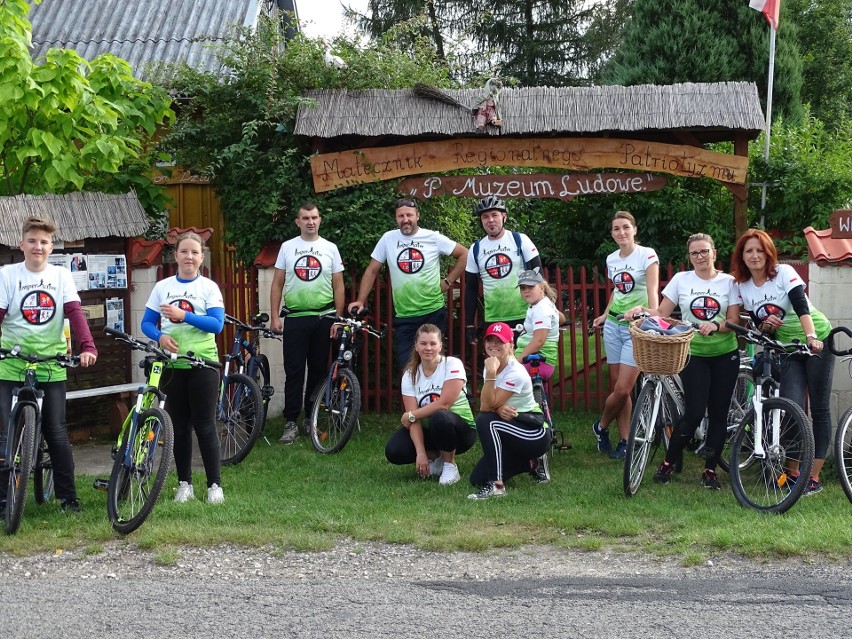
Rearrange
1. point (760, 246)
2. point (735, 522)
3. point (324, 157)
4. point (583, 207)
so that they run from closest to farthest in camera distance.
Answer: point (735, 522) < point (760, 246) < point (324, 157) < point (583, 207)

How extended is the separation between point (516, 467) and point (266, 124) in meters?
4.71

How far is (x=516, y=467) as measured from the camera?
23.4ft

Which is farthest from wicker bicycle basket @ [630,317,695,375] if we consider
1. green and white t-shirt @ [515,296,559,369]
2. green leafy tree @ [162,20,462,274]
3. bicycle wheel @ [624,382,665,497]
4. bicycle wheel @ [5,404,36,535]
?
green leafy tree @ [162,20,462,274]

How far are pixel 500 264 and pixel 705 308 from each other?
1.93 metres

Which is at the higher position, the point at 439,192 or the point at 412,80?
the point at 412,80

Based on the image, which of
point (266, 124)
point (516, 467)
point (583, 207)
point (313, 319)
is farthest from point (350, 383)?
point (583, 207)

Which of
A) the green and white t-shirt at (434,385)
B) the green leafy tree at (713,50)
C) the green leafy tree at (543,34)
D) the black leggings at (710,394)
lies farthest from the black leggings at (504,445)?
the green leafy tree at (543,34)

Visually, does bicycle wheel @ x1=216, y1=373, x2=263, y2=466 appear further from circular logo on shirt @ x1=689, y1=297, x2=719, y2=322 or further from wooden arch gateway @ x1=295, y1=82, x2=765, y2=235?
circular logo on shirt @ x1=689, y1=297, x2=719, y2=322

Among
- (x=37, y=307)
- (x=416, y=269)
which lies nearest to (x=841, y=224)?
(x=416, y=269)

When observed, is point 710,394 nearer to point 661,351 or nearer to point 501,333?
point 661,351

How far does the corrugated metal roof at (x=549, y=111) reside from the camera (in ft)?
32.2

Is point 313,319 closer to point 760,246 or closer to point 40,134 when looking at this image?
point 40,134

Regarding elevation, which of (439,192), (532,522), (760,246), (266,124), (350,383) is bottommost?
(532,522)

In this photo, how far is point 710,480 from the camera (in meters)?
7.09
